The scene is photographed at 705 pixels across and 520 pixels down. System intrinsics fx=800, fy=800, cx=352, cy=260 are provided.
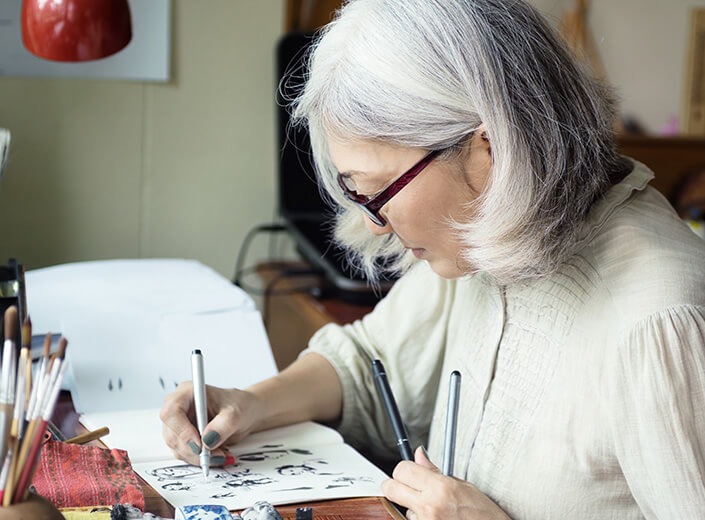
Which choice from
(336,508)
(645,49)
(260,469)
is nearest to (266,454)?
(260,469)

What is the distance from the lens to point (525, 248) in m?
0.80

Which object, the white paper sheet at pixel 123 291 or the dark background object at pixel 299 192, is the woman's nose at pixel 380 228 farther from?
the dark background object at pixel 299 192

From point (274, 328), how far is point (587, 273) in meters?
1.22

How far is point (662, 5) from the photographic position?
2.57m

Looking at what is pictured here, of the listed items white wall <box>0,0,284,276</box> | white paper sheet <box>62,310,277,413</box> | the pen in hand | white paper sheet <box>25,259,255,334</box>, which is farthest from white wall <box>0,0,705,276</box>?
the pen in hand

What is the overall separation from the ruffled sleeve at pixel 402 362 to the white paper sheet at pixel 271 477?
0.60ft

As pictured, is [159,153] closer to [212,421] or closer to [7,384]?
[212,421]

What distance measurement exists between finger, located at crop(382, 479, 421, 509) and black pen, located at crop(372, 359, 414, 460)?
0.08 metres

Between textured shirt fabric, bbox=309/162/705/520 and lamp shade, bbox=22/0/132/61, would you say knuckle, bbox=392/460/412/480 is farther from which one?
lamp shade, bbox=22/0/132/61

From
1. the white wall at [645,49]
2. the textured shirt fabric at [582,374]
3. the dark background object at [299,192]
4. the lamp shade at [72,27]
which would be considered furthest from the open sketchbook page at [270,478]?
the white wall at [645,49]

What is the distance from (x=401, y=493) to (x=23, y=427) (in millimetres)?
355

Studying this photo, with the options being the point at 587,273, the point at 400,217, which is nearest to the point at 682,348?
the point at 587,273

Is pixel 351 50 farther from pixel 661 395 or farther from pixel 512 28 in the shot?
pixel 661 395

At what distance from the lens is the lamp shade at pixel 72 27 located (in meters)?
0.91
